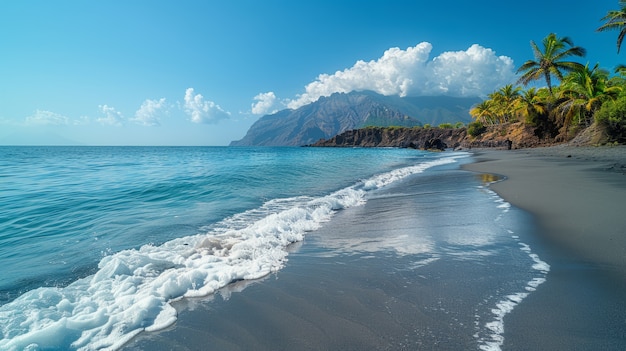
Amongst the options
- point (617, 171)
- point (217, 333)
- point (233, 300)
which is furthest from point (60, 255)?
point (617, 171)

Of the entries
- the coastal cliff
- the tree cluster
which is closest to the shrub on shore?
the tree cluster

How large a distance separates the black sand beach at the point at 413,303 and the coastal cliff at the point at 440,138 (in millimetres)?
43278

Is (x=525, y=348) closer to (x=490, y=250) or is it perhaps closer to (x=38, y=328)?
(x=490, y=250)

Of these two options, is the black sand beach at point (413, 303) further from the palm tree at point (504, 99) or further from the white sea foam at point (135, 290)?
the palm tree at point (504, 99)

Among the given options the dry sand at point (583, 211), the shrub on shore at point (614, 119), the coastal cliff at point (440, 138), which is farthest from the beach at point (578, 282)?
the coastal cliff at point (440, 138)

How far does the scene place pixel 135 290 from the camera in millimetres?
3629

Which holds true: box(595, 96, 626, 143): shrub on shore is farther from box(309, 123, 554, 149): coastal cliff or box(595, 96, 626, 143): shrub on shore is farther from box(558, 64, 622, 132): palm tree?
box(309, 123, 554, 149): coastal cliff

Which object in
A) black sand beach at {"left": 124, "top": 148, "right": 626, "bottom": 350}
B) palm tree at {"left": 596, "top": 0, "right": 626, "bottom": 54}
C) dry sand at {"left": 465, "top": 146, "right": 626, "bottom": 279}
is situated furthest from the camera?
palm tree at {"left": 596, "top": 0, "right": 626, "bottom": 54}

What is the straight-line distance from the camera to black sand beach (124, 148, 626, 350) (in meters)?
2.40

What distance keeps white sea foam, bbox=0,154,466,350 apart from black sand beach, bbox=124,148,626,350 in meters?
0.26

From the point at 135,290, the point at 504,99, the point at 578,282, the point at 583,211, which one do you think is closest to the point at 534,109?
the point at 504,99

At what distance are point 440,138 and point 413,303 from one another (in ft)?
323

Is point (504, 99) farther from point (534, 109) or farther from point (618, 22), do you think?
point (618, 22)

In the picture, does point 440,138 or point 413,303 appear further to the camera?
point 440,138
